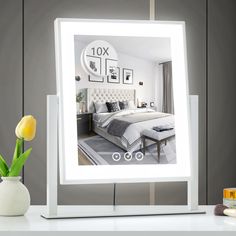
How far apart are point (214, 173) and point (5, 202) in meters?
2.44

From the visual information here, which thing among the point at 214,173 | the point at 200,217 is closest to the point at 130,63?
the point at 200,217

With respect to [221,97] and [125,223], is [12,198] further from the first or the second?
[221,97]

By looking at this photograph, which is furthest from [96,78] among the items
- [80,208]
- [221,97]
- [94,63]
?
[221,97]

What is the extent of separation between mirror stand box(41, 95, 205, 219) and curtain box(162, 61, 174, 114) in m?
0.07

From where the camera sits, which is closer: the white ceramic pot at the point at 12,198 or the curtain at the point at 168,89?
the white ceramic pot at the point at 12,198

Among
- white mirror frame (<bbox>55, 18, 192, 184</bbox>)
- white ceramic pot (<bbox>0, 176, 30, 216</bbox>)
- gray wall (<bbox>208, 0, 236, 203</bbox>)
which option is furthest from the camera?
gray wall (<bbox>208, 0, 236, 203</bbox>)

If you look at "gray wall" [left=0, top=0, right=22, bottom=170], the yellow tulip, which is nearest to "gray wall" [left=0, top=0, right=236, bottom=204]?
"gray wall" [left=0, top=0, right=22, bottom=170]

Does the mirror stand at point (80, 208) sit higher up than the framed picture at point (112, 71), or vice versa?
the framed picture at point (112, 71)

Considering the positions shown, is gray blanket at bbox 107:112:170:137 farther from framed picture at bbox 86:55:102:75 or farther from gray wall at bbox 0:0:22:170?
gray wall at bbox 0:0:22:170

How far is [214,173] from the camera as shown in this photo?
356 cm

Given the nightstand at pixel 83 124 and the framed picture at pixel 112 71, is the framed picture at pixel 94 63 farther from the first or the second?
A: the nightstand at pixel 83 124

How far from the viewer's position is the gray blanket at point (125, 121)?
62.6 inches

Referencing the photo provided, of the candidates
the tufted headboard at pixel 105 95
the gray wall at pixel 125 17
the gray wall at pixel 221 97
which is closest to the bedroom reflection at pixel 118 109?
the tufted headboard at pixel 105 95

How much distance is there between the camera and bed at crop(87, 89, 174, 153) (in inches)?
61.7
